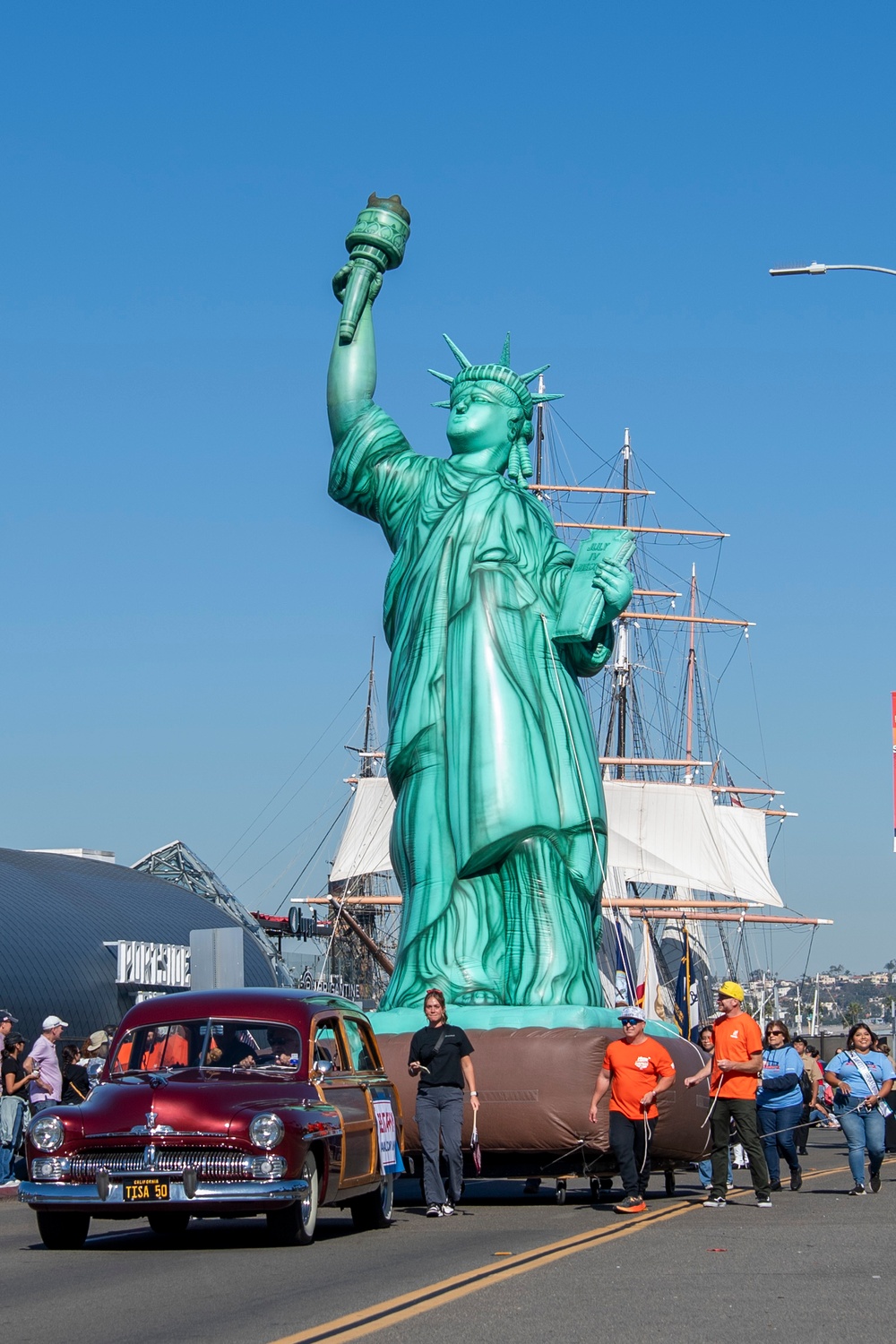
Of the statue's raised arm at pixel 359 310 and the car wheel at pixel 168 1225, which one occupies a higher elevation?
the statue's raised arm at pixel 359 310

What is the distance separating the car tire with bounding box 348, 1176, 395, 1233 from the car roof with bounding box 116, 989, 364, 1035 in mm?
1265

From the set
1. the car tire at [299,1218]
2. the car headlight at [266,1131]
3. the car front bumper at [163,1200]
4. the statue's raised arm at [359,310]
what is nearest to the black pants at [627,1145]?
the car tire at [299,1218]

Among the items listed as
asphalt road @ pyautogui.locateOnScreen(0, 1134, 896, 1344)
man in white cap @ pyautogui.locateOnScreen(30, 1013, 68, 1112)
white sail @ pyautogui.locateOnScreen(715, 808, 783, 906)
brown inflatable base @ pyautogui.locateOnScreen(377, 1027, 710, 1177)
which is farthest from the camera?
white sail @ pyautogui.locateOnScreen(715, 808, 783, 906)

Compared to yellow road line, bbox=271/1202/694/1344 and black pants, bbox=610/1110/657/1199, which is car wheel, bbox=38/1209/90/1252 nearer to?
yellow road line, bbox=271/1202/694/1344

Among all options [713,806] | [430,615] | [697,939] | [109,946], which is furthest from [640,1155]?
[697,939]

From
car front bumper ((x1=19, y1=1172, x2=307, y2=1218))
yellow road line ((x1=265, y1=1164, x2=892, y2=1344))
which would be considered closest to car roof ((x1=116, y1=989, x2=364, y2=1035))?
car front bumper ((x1=19, y1=1172, x2=307, y2=1218))

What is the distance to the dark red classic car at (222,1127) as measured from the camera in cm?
1024

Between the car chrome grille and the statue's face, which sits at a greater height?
the statue's face

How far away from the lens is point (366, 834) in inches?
2884

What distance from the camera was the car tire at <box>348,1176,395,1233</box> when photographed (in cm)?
1198

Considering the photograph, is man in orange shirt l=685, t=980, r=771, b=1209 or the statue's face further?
the statue's face

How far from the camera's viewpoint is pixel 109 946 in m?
52.8

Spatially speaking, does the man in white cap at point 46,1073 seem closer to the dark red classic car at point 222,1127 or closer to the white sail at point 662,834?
the dark red classic car at point 222,1127

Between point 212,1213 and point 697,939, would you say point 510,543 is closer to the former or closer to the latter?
point 212,1213
